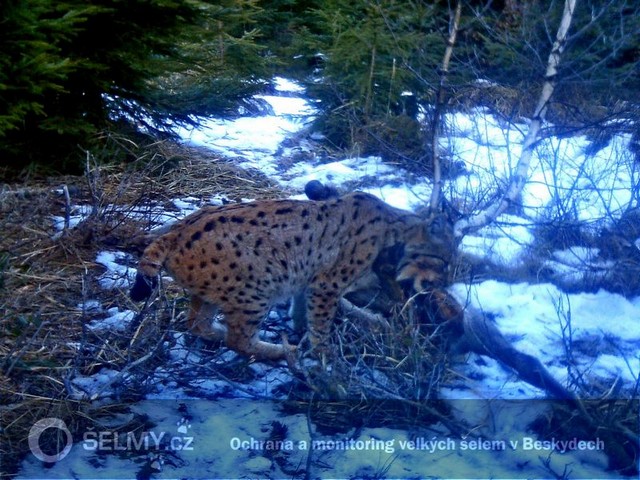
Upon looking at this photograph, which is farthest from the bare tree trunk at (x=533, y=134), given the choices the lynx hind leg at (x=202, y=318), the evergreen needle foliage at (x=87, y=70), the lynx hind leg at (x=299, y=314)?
the evergreen needle foliage at (x=87, y=70)

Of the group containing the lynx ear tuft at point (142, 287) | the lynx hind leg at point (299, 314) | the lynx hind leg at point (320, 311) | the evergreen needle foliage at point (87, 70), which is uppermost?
the evergreen needle foliage at point (87, 70)

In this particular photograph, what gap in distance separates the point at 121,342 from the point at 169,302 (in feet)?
2.00

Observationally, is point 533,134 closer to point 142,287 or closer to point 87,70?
point 142,287

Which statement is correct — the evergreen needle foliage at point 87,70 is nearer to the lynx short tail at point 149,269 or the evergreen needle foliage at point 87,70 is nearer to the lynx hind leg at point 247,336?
the lynx short tail at point 149,269

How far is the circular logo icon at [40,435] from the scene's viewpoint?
389 cm

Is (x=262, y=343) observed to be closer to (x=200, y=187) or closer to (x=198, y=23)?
(x=200, y=187)

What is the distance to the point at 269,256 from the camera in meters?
5.09

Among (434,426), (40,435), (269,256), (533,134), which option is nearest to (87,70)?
(269,256)

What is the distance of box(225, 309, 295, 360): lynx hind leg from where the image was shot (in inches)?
196

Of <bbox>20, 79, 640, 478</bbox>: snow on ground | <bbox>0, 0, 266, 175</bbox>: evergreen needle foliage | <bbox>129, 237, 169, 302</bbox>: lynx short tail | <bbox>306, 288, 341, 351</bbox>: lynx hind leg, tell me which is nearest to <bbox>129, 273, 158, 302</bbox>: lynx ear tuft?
<bbox>129, 237, 169, 302</bbox>: lynx short tail

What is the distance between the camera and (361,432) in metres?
4.27

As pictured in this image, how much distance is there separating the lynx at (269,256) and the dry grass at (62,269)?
56cm

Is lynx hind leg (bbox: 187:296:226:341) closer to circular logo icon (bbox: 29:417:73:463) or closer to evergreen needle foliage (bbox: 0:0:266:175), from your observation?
circular logo icon (bbox: 29:417:73:463)

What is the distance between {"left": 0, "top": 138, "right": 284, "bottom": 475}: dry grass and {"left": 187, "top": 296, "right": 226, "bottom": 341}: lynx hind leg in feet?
1.67
